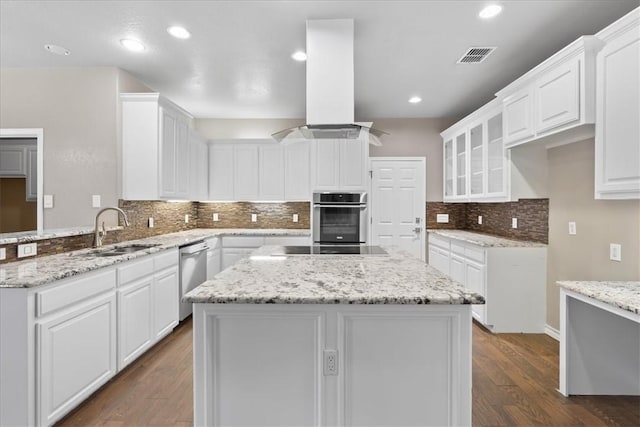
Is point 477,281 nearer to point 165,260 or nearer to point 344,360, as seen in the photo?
point 344,360

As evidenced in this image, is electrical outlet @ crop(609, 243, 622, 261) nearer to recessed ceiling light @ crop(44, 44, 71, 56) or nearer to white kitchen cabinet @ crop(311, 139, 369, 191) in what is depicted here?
white kitchen cabinet @ crop(311, 139, 369, 191)

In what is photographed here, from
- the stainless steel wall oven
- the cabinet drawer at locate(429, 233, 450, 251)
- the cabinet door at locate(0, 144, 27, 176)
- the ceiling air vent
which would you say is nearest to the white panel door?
the cabinet drawer at locate(429, 233, 450, 251)

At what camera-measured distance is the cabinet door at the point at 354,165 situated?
4.79 metres

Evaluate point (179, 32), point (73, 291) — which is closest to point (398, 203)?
point (179, 32)

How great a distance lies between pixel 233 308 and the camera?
5.10 ft

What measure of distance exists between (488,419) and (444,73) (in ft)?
10.2

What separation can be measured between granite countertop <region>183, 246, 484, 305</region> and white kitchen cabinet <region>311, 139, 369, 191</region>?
8.46 feet

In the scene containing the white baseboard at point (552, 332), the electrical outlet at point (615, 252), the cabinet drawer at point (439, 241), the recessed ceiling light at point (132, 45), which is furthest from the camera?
the cabinet drawer at point (439, 241)

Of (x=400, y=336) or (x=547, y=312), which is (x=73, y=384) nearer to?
(x=400, y=336)

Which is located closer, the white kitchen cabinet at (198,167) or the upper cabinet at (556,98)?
the upper cabinet at (556,98)

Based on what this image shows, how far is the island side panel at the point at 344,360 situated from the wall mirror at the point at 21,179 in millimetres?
2911

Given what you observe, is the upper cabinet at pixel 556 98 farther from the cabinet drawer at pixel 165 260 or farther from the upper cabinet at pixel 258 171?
the cabinet drawer at pixel 165 260

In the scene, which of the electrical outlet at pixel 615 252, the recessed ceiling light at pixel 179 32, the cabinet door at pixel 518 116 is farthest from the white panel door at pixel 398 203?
the recessed ceiling light at pixel 179 32

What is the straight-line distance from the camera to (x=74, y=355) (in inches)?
80.0
